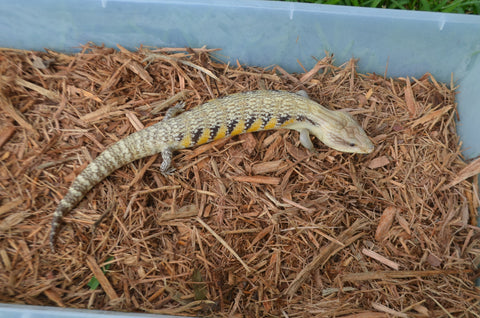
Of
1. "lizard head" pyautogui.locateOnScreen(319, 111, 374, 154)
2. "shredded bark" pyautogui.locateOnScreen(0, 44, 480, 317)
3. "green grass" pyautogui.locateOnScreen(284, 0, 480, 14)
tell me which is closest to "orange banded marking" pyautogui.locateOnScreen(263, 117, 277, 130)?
"shredded bark" pyautogui.locateOnScreen(0, 44, 480, 317)

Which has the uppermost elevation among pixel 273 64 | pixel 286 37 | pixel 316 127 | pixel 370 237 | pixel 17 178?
pixel 286 37

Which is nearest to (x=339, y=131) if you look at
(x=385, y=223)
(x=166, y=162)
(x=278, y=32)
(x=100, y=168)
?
(x=385, y=223)

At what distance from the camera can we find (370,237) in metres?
2.81

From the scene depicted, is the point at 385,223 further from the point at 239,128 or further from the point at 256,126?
the point at 239,128

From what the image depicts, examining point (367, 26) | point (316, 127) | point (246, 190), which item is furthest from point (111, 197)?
point (367, 26)

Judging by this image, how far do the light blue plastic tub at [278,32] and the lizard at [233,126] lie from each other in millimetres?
648

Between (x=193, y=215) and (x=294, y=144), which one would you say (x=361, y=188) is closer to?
(x=294, y=144)

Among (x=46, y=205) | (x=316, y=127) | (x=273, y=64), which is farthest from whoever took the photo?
(x=273, y=64)

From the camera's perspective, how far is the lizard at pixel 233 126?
9.34 ft

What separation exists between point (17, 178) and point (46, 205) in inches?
14.4

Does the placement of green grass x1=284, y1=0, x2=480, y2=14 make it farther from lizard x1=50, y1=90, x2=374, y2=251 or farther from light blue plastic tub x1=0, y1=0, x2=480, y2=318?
lizard x1=50, y1=90, x2=374, y2=251

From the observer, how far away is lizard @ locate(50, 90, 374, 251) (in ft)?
9.34

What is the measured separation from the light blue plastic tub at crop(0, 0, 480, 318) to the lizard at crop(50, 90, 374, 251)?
65 centimetres

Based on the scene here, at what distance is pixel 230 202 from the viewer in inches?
112
